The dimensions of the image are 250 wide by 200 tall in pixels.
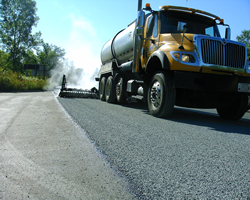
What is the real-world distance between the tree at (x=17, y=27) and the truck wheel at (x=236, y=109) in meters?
51.1

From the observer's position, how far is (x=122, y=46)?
938 cm

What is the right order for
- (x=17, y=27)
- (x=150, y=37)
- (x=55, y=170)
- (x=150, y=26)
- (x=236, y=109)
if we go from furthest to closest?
(x=17, y=27) < (x=150, y=26) < (x=150, y=37) < (x=236, y=109) < (x=55, y=170)

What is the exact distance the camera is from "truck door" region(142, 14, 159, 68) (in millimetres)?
6588

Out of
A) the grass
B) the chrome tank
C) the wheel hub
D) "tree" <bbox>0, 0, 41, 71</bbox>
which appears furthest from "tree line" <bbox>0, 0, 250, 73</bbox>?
the wheel hub

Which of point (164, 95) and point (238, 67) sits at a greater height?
point (238, 67)

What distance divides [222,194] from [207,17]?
641 centimetres

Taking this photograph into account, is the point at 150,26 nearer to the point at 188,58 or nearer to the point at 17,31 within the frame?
the point at 188,58

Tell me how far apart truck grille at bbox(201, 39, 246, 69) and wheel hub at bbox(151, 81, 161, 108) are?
51.5 inches

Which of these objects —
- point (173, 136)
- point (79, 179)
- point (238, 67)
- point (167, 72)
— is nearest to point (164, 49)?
point (167, 72)

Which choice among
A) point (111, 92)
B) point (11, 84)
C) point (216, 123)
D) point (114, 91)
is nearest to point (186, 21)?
point (216, 123)

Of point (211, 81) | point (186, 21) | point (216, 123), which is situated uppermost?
point (186, 21)

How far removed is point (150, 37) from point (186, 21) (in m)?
1.11

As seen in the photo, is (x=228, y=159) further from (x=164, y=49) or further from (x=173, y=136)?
(x=164, y=49)

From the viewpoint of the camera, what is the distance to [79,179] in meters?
2.01
